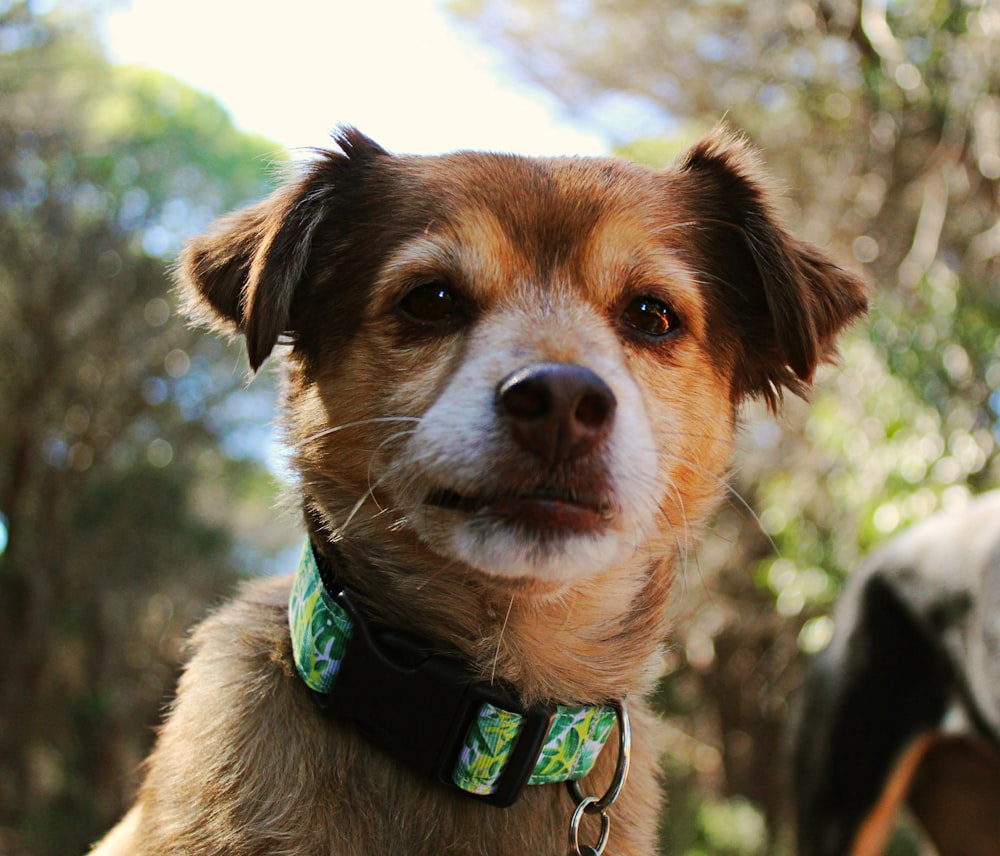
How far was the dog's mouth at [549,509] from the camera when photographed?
1.97m

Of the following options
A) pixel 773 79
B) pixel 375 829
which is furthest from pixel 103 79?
pixel 375 829

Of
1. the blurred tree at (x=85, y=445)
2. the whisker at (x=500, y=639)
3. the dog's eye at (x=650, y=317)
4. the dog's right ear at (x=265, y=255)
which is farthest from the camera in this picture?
the blurred tree at (x=85, y=445)

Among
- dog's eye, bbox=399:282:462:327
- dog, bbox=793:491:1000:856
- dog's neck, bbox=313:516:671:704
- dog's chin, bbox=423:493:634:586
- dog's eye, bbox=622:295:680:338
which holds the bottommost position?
dog, bbox=793:491:1000:856

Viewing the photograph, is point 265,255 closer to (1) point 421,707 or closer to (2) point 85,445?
(1) point 421,707

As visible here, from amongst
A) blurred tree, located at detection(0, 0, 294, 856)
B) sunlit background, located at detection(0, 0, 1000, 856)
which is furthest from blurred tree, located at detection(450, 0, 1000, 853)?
blurred tree, located at detection(0, 0, 294, 856)

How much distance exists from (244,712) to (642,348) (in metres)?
1.22

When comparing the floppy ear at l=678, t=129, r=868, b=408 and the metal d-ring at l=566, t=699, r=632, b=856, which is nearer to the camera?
the metal d-ring at l=566, t=699, r=632, b=856

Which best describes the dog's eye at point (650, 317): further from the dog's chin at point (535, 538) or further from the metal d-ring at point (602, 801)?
the metal d-ring at point (602, 801)

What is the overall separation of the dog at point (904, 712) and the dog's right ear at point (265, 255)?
10.5 ft

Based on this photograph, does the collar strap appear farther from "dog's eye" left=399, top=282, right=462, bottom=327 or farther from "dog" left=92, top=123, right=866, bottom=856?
"dog's eye" left=399, top=282, right=462, bottom=327

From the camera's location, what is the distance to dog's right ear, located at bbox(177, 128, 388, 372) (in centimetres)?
228

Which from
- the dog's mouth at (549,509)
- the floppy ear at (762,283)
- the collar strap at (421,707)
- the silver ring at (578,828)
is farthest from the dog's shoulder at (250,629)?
the floppy ear at (762,283)

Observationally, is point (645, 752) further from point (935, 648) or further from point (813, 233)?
point (813, 233)

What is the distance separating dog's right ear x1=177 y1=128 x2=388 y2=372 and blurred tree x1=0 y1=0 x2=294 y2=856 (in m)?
7.79
